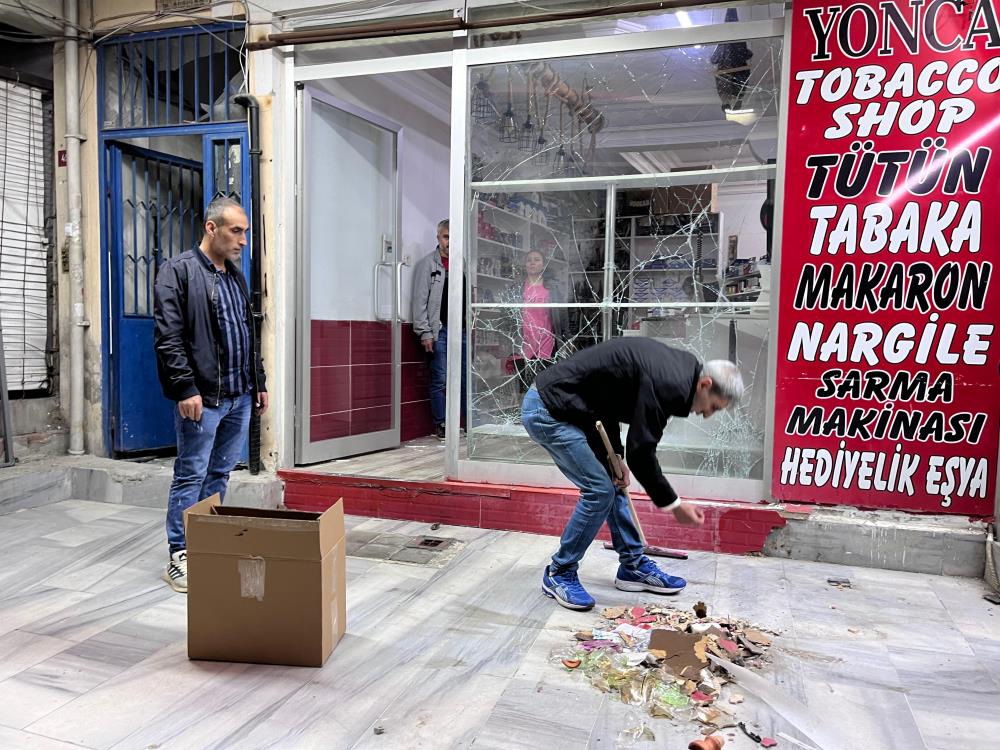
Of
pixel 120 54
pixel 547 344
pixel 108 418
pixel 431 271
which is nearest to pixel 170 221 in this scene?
pixel 120 54

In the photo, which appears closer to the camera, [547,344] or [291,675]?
[291,675]

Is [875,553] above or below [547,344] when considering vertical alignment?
below

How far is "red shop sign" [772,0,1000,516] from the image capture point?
11.9 feet

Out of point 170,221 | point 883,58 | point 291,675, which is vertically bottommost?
point 291,675

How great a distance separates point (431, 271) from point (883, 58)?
3565 mm

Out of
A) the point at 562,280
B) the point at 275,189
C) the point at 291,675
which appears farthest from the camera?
the point at 275,189

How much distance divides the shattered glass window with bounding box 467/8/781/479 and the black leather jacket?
5.58 ft

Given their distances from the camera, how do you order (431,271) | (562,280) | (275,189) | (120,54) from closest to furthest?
(562,280)
(275,189)
(120,54)
(431,271)

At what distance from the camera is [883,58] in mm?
3713

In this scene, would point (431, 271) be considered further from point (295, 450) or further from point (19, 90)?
point (19, 90)

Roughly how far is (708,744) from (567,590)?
46.6 inches

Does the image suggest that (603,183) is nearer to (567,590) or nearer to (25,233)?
(567,590)

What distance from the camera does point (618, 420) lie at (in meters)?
3.24

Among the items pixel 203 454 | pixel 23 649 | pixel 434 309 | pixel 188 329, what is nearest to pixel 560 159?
pixel 434 309
